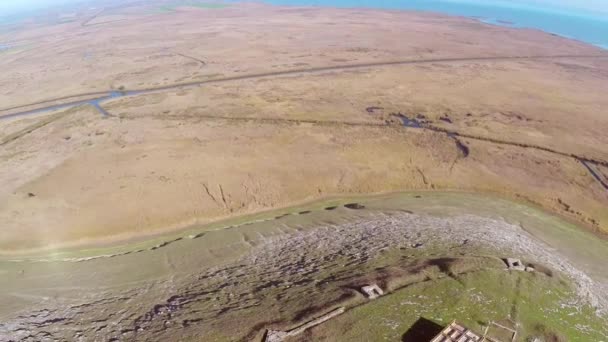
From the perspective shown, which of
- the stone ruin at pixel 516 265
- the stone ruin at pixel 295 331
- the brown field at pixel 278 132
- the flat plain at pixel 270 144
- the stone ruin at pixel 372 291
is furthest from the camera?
the brown field at pixel 278 132

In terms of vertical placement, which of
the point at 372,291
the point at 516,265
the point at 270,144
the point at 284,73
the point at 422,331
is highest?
the point at 284,73

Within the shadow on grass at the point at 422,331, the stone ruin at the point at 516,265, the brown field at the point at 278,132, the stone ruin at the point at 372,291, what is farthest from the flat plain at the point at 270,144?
the stone ruin at the point at 372,291

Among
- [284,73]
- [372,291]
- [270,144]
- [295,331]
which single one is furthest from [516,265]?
[284,73]

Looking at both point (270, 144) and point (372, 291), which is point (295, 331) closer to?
point (372, 291)

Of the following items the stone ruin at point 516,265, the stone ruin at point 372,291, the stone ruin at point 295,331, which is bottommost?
the stone ruin at point 295,331

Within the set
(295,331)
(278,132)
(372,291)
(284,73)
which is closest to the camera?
(295,331)

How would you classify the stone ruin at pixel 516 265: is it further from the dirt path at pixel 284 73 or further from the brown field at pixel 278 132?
the dirt path at pixel 284 73
